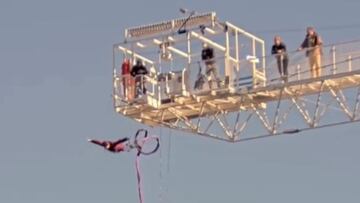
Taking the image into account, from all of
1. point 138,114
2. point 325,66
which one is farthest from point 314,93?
point 138,114

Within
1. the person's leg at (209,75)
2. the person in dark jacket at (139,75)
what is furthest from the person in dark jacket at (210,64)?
the person in dark jacket at (139,75)

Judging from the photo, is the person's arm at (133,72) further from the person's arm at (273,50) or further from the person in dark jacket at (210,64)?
the person's arm at (273,50)

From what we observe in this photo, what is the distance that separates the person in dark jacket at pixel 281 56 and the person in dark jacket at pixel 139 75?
5.90 m

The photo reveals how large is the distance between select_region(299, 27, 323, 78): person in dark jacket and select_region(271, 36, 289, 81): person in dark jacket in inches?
32.7

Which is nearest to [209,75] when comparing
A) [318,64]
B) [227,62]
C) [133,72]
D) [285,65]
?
[227,62]

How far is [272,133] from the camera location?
102125 millimetres

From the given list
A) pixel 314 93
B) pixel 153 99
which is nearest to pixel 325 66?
pixel 314 93

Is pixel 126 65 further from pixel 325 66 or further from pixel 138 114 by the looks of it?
pixel 325 66

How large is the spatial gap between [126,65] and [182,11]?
3.47 metres

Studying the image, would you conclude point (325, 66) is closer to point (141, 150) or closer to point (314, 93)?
point (314, 93)

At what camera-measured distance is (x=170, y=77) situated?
104000 mm

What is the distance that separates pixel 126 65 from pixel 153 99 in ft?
8.39

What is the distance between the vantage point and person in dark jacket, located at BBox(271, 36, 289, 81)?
333 feet

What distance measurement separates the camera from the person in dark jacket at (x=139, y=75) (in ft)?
342
